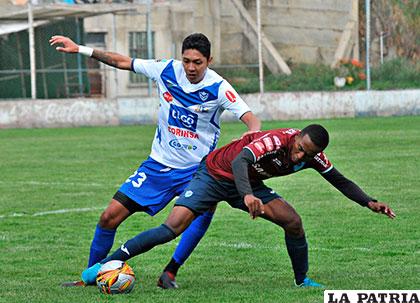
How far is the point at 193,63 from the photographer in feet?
28.0

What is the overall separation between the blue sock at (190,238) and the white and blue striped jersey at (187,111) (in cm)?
45

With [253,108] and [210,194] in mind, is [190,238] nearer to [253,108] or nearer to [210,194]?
[210,194]

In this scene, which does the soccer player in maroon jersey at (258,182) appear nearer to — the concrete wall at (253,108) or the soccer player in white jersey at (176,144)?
the soccer player in white jersey at (176,144)

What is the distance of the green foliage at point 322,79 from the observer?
29.6 metres

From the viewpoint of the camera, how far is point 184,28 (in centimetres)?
3919

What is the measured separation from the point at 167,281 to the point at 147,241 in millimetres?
542

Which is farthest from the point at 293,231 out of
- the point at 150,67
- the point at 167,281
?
the point at 150,67

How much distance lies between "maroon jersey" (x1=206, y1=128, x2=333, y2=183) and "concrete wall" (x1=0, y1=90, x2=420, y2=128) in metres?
20.2

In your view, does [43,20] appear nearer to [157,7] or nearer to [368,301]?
[157,7]

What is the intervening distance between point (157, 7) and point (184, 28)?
118cm

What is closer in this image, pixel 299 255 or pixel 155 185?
pixel 299 255

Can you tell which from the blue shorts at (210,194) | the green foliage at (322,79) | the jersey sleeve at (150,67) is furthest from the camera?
the green foliage at (322,79)

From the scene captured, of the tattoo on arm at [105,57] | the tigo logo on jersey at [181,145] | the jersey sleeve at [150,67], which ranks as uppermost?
the tattoo on arm at [105,57]

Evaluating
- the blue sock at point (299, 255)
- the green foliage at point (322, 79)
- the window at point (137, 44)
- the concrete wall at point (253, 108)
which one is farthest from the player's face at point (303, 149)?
the window at point (137, 44)
